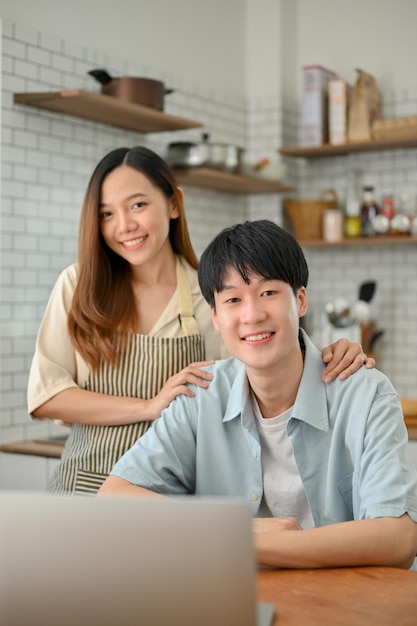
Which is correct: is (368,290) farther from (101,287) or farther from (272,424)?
(272,424)

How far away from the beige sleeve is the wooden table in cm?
113

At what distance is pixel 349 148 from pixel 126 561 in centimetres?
406

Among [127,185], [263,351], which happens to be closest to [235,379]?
[263,351]

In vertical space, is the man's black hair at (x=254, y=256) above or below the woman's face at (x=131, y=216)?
below

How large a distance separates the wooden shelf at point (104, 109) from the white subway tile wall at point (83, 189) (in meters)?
0.06

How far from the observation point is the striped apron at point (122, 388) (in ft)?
8.30

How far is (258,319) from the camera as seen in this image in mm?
1942

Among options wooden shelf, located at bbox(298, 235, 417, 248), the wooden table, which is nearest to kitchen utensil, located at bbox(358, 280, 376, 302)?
wooden shelf, located at bbox(298, 235, 417, 248)

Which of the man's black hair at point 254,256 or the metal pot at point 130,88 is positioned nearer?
the man's black hair at point 254,256

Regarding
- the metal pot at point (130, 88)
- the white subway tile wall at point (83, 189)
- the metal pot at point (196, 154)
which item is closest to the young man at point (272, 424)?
the white subway tile wall at point (83, 189)

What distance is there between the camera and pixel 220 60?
5008 millimetres

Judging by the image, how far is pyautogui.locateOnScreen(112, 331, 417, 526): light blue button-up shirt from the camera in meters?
1.83

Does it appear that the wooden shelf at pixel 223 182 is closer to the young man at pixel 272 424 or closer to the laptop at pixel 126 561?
the young man at pixel 272 424

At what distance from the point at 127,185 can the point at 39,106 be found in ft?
4.05
